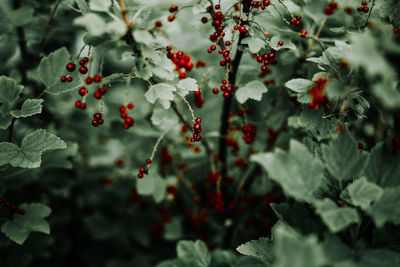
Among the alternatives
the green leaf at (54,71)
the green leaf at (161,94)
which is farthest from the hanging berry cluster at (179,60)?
the green leaf at (54,71)

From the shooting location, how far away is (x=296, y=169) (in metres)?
0.81

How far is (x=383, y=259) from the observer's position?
741 millimetres

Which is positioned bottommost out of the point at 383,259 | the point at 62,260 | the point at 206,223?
the point at 62,260

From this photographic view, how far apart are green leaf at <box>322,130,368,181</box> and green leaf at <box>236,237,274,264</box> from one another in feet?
1.12

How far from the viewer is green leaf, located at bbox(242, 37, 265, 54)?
1087 millimetres

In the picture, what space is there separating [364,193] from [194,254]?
73 centimetres

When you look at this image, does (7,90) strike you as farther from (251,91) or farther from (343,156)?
(343,156)

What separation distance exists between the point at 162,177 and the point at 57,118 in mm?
811

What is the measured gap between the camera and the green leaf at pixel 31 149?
1.14 metres

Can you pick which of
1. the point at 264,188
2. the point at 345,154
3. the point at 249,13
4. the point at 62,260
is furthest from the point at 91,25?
the point at 62,260

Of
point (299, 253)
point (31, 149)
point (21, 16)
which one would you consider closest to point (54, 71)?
point (31, 149)

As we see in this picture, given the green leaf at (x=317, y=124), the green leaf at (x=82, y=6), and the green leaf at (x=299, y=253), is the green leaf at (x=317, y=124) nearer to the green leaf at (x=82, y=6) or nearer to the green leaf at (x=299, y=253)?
the green leaf at (x=299, y=253)

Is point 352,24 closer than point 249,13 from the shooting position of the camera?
No

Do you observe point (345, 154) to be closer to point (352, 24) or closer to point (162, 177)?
point (352, 24)
